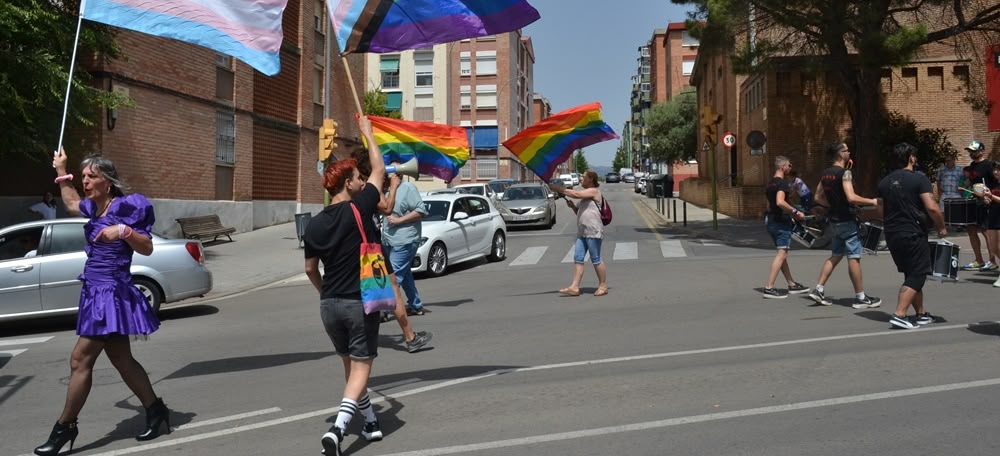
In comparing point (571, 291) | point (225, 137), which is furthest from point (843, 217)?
point (225, 137)

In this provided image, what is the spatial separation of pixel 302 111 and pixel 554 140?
20.8m

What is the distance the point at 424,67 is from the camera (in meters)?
64.7

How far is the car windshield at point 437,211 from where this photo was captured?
49.5ft

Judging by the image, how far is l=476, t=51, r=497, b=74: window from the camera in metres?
70.6

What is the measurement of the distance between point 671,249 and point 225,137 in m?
13.9

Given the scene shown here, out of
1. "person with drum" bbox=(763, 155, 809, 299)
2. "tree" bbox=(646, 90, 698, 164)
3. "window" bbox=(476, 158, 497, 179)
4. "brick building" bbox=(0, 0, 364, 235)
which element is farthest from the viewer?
"window" bbox=(476, 158, 497, 179)

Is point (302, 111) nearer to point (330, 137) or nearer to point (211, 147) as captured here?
point (211, 147)

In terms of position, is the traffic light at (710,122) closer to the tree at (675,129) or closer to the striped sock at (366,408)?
the striped sock at (366,408)

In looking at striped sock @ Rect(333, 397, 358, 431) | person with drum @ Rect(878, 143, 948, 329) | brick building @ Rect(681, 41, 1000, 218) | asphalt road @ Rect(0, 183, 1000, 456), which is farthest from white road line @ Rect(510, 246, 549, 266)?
striped sock @ Rect(333, 397, 358, 431)

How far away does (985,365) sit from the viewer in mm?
6188

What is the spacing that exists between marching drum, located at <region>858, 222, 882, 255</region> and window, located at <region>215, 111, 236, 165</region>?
1909cm

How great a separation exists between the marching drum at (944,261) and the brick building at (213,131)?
15.1 meters

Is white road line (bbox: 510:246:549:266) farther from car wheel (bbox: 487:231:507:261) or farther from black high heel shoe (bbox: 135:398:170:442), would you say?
black high heel shoe (bbox: 135:398:170:442)

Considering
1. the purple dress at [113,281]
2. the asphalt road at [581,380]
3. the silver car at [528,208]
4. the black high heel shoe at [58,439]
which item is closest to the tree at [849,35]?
the silver car at [528,208]
